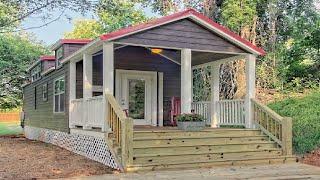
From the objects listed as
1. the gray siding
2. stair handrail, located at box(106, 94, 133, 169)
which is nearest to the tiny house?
stair handrail, located at box(106, 94, 133, 169)

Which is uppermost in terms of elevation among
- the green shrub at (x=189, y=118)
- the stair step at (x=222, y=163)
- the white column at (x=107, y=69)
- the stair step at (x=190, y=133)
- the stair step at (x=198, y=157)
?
the white column at (x=107, y=69)

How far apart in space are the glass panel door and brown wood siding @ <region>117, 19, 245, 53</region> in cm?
325

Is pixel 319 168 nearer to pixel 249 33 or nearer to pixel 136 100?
pixel 136 100

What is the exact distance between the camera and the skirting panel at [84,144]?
28.0ft

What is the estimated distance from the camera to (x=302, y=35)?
2020 cm

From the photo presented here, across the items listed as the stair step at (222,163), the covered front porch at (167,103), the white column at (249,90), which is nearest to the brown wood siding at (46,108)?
the covered front porch at (167,103)

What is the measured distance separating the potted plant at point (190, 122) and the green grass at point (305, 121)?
2.61 meters

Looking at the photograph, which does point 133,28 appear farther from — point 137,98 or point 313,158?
point 313,158

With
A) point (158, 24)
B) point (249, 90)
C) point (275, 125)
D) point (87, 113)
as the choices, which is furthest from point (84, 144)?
point (275, 125)

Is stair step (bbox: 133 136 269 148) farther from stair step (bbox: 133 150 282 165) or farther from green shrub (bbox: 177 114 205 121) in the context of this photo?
green shrub (bbox: 177 114 205 121)

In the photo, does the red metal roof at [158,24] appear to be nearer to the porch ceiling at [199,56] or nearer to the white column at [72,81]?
the porch ceiling at [199,56]

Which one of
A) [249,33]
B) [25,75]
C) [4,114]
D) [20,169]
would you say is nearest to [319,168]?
[20,169]

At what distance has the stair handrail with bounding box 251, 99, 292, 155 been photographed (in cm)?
918

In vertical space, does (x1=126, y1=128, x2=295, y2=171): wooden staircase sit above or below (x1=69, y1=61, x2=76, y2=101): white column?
below
